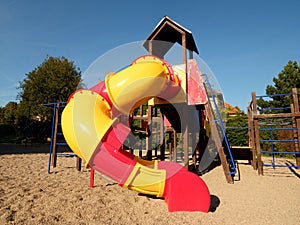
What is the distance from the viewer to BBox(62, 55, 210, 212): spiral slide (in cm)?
326

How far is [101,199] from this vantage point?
149 inches

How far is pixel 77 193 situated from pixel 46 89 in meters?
16.4

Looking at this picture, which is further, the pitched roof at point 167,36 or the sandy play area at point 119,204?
the pitched roof at point 167,36

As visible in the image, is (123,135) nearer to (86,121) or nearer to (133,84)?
(86,121)

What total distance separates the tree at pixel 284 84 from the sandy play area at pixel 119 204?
12.4 meters

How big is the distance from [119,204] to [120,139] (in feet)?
3.87

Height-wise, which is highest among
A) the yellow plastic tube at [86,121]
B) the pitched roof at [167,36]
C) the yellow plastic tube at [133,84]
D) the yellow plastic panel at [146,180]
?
the pitched roof at [167,36]

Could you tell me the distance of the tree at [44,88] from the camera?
18.0 metres

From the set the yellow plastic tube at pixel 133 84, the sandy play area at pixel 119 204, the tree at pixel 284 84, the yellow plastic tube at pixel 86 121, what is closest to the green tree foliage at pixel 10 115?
the sandy play area at pixel 119 204

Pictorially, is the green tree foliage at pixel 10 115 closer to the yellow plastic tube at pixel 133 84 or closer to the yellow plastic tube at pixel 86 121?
the yellow plastic tube at pixel 86 121

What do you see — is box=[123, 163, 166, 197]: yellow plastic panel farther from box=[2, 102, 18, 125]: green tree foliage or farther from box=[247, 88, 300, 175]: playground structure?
box=[2, 102, 18, 125]: green tree foliage

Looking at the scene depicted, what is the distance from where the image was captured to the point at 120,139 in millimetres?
3430

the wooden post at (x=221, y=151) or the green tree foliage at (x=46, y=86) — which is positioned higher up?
the green tree foliage at (x=46, y=86)

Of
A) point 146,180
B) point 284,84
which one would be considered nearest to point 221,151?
point 146,180
